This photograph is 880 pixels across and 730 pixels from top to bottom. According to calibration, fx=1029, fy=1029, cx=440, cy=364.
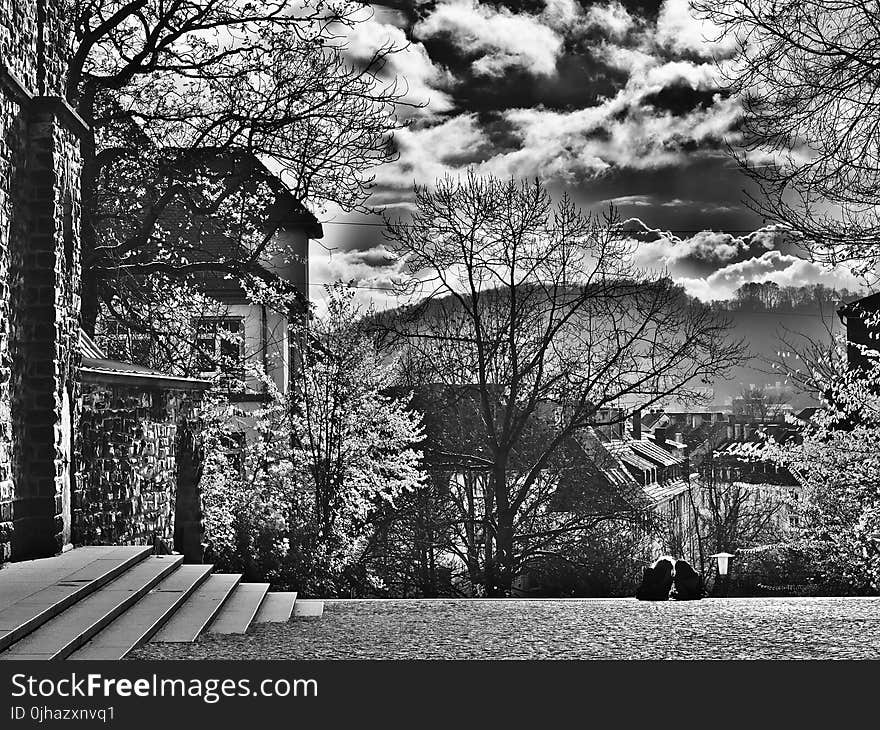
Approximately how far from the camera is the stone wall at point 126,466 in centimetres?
1262

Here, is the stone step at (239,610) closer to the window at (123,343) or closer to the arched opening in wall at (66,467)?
the arched opening in wall at (66,467)

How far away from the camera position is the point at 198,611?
9.17 metres

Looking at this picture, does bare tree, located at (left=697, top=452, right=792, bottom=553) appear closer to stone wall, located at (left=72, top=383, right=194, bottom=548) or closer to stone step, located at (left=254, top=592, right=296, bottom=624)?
stone wall, located at (left=72, top=383, right=194, bottom=548)

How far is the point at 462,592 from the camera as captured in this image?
71.5 ft

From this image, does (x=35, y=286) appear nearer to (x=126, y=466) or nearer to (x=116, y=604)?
(x=126, y=466)

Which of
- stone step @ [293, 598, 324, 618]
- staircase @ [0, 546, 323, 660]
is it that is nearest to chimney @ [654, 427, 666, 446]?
stone step @ [293, 598, 324, 618]

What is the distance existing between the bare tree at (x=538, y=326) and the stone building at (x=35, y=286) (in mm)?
12400

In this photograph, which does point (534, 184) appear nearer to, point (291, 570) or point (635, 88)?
point (635, 88)

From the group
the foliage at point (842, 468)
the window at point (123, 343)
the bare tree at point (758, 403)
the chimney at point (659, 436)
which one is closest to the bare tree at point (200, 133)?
the window at point (123, 343)

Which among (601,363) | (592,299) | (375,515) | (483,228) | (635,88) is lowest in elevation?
(375,515)

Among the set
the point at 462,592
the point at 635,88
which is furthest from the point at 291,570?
the point at 635,88

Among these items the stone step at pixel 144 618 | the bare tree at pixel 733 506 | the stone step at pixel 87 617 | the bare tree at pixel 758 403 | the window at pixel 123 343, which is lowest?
the bare tree at pixel 733 506

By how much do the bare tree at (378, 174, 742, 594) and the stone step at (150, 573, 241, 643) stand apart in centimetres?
1258

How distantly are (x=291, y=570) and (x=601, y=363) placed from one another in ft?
31.7
